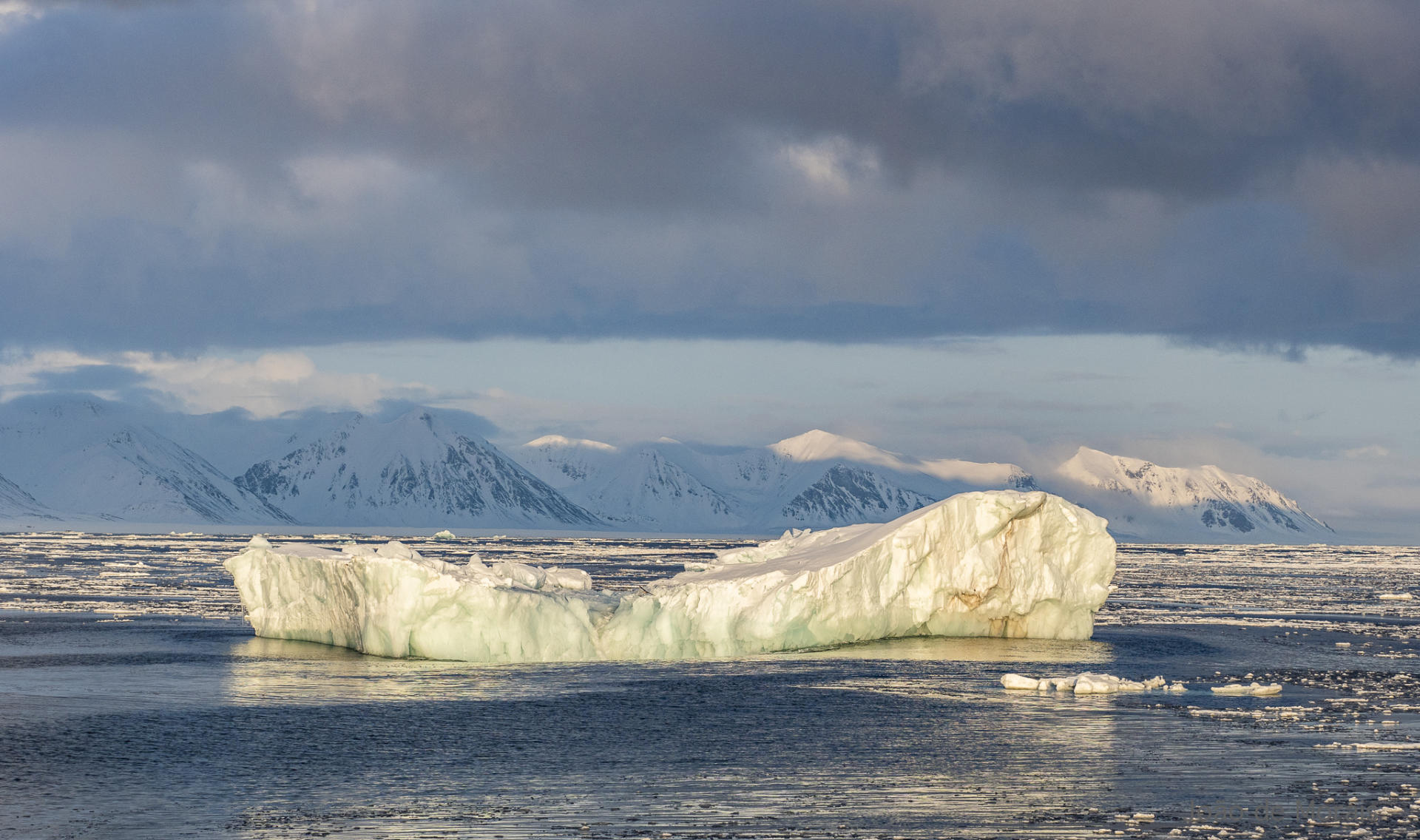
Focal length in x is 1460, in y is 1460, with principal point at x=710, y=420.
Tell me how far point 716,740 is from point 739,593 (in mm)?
15248

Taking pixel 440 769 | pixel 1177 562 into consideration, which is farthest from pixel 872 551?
pixel 1177 562

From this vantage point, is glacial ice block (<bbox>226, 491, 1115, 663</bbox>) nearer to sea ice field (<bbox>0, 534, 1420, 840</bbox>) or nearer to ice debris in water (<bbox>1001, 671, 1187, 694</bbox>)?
sea ice field (<bbox>0, 534, 1420, 840</bbox>)

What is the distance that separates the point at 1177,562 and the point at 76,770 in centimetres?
14643

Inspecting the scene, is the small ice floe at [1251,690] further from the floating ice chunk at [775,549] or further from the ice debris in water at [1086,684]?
the floating ice chunk at [775,549]

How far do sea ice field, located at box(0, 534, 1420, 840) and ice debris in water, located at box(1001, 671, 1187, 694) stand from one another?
259 mm

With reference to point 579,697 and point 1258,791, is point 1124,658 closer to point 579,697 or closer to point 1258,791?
point 579,697

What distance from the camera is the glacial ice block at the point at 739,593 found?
4650cm

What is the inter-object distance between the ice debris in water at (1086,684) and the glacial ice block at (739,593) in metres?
6.79

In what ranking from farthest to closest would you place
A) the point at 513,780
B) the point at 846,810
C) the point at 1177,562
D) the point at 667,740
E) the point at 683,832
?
the point at 1177,562, the point at 667,740, the point at 513,780, the point at 846,810, the point at 683,832

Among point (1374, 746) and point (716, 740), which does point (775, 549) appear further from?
point (1374, 746)

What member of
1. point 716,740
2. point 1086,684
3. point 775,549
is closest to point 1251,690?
point 1086,684

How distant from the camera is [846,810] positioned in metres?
24.9

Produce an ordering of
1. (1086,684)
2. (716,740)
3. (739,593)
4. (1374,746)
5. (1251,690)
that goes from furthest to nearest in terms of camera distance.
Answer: (739,593)
(1251,690)
(1086,684)
(716,740)
(1374,746)

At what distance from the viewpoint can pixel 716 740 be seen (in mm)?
32312
